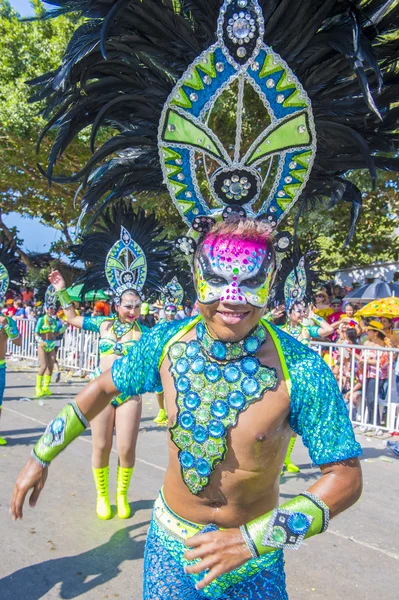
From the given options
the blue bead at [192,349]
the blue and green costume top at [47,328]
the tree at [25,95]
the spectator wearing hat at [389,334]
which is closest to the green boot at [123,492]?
the blue bead at [192,349]

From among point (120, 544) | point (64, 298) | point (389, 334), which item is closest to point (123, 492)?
point (120, 544)

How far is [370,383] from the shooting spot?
26.1ft

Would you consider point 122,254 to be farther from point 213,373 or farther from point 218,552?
point 218,552

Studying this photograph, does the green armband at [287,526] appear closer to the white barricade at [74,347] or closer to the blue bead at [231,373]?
the blue bead at [231,373]

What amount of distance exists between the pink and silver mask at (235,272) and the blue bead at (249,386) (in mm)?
278

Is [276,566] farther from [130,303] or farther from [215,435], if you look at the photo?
[130,303]

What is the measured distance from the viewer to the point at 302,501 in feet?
5.73

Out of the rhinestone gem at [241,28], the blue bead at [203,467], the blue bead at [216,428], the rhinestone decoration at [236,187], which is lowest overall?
the blue bead at [203,467]

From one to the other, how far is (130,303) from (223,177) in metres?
2.92

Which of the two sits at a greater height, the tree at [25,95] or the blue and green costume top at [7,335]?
the tree at [25,95]

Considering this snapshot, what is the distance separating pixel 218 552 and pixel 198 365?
25.8 inches

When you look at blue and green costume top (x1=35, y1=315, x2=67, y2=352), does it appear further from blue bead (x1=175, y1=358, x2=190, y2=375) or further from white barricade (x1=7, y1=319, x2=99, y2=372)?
blue bead (x1=175, y1=358, x2=190, y2=375)

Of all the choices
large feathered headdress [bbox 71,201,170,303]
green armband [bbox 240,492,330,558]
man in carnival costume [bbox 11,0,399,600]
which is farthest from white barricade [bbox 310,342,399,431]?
green armband [bbox 240,492,330,558]

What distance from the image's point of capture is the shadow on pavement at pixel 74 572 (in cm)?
340
